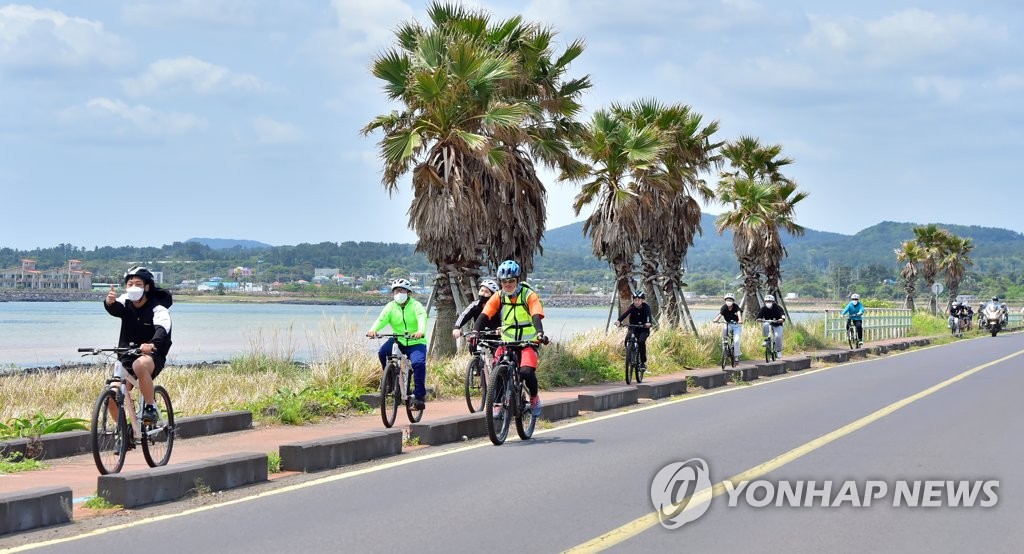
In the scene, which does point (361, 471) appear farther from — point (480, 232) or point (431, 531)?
point (480, 232)

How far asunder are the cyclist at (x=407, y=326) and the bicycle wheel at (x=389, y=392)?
0.85ft

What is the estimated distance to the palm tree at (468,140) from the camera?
Result: 23.2 m

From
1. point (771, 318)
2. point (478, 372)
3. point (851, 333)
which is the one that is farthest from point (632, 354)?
point (851, 333)

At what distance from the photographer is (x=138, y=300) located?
10.2 metres

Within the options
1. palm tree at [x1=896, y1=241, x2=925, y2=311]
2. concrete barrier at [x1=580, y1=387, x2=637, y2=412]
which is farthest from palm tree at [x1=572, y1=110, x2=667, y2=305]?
palm tree at [x1=896, y1=241, x2=925, y2=311]

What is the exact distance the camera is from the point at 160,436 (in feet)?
33.8

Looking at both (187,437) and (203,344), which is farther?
(203,344)

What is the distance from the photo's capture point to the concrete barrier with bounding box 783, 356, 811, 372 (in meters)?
27.5

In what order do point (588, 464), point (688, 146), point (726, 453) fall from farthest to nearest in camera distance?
1. point (688, 146)
2. point (726, 453)
3. point (588, 464)

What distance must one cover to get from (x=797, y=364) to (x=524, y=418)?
54.5 ft

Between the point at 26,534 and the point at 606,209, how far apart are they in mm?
25521

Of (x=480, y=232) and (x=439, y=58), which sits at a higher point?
(x=439, y=58)

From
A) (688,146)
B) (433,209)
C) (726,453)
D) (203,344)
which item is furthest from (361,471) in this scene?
(203,344)

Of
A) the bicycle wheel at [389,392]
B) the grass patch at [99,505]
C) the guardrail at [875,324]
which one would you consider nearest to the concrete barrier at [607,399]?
the bicycle wheel at [389,392]
